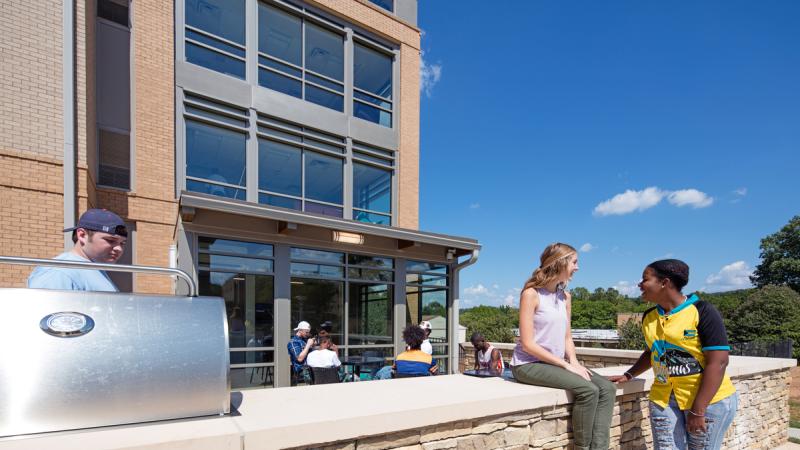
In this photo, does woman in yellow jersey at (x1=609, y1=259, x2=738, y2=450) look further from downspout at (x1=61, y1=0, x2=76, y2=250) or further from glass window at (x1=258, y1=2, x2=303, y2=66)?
glass window at (x1=258, y1=2, x2=303, y2=66)

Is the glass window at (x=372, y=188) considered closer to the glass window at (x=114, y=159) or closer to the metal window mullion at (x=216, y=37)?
the metal window mullion at (x=216, y=37)

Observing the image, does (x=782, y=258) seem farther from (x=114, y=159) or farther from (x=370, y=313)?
(x=114, y=159)

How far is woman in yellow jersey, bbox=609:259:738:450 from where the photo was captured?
257 cm

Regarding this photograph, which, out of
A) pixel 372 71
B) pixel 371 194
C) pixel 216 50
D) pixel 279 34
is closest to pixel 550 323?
pixel 371 194

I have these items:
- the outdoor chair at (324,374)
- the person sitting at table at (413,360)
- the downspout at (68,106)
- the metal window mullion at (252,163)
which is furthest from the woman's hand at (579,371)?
the metal window mullion at (252,163)

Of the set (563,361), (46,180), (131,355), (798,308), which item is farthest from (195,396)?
(798,308)

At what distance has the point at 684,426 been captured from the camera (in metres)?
2.74

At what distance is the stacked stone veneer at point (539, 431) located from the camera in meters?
2.17

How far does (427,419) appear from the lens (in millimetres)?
2193

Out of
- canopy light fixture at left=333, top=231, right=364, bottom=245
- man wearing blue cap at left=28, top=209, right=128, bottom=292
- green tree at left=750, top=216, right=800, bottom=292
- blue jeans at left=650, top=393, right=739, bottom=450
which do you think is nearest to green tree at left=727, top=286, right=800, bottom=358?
canopy light fixture at left=333, top=231, right=364, bottom=245

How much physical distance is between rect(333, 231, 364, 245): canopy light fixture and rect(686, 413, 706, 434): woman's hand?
7.10 m

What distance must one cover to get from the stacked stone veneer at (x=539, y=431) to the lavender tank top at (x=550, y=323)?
388 millimetres

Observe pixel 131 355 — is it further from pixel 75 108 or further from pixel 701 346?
pixel 75 108

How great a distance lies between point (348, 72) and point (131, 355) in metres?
10.8
